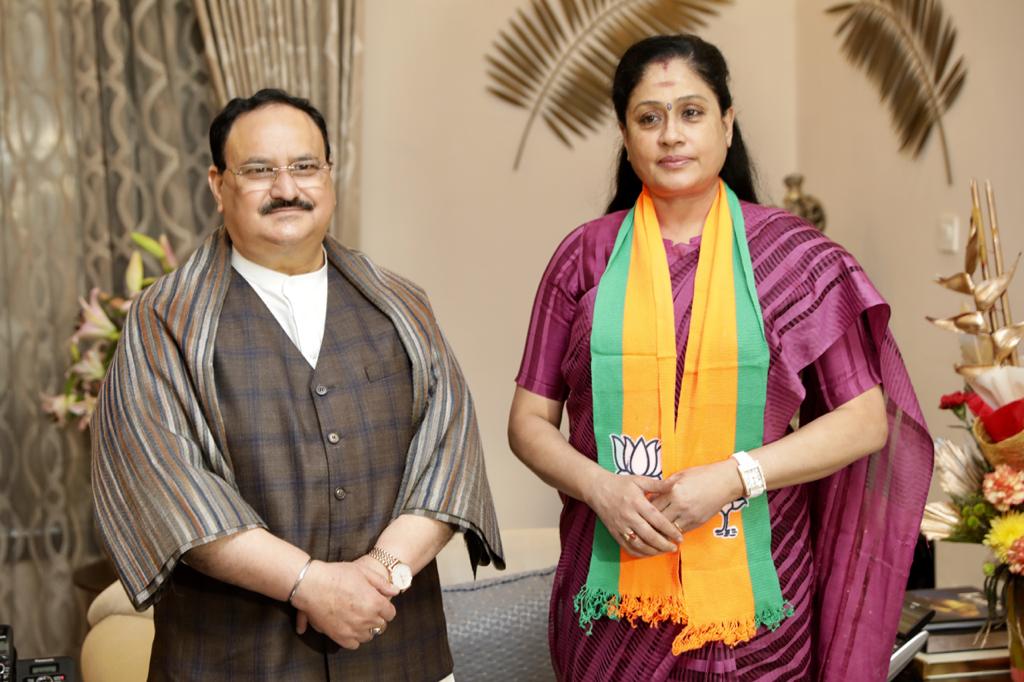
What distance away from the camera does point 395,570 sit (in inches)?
63.7

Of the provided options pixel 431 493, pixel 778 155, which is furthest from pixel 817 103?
pixel 431 493

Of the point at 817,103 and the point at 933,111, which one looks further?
the point at 817,103

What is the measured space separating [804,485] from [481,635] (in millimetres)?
568

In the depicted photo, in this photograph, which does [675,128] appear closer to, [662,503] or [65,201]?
[662,503]

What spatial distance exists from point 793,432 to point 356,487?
0.65m

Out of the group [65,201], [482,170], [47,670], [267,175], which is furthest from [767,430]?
[65,201]

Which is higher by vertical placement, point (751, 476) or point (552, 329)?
point (552, 329)

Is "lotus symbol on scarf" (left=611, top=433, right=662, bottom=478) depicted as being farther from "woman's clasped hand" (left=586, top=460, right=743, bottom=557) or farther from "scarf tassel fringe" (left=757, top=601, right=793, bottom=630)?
"scarf tassel fringe" (left=757, top=601, right=793, bottom=630)

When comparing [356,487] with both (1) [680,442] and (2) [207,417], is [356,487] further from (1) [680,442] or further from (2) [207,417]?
(1) [680,442]

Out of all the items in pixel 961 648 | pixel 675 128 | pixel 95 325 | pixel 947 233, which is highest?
pixel 675 128

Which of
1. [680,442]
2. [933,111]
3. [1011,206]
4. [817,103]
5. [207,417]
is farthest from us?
[817,103]

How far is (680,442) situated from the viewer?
5.90ft

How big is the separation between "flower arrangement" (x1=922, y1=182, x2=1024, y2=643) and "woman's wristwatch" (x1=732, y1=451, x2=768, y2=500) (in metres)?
0.40

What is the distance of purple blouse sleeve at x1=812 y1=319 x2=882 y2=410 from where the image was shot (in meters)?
1.79
